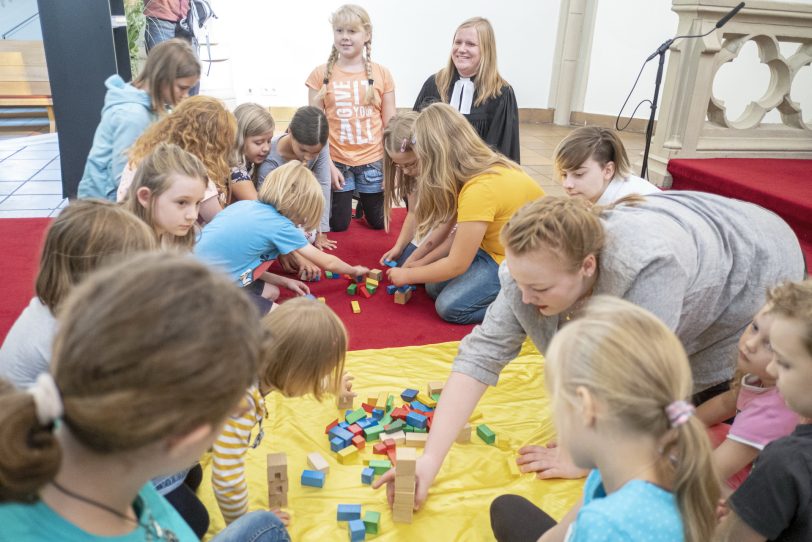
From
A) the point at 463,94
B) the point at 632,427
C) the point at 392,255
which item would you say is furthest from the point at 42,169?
the point at 632,427

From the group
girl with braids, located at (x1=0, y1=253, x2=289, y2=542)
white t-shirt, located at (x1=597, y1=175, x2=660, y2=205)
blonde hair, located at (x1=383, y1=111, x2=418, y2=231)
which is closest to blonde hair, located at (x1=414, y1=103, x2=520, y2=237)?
blonde hair, located at (x1=383, y1=111, x2=418, y2=231)

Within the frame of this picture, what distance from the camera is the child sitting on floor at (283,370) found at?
1.71 meters

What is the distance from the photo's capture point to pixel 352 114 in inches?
181

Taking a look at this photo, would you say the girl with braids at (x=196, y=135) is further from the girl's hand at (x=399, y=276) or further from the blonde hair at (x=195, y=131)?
the girl's hand at (x=399, y=276)

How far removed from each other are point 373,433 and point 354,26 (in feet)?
9.82

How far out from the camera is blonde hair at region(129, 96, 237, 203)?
3.02m

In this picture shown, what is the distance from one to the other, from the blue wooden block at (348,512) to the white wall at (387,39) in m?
7.25

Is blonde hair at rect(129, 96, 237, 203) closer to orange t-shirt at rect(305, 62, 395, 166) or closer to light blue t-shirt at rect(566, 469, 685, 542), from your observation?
orange t-shirt at rect(305, 62, 395, 166)

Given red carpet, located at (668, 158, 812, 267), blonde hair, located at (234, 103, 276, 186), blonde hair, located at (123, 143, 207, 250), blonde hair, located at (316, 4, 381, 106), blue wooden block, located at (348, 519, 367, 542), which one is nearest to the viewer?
blue wooden block, located at (348, 519, 367, 542)

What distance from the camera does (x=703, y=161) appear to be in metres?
4.77

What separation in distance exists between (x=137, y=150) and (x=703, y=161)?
3849mm

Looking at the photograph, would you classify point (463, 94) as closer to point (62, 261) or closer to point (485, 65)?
point (485, 65)

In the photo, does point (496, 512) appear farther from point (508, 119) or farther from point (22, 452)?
point (508, 119)

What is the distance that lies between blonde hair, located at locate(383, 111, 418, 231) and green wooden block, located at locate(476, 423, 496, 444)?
149 centimetres
